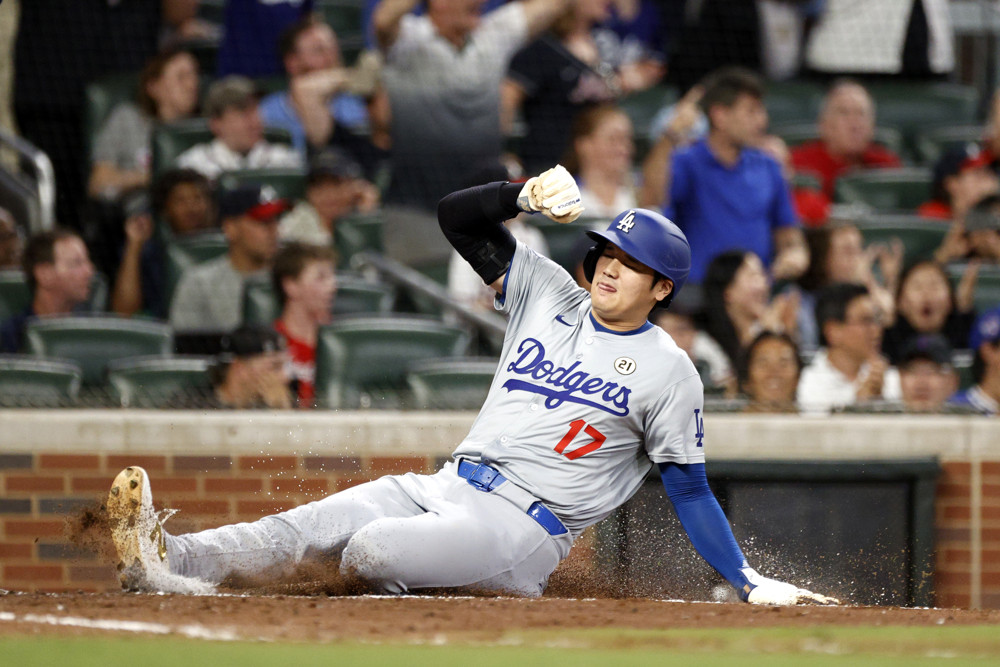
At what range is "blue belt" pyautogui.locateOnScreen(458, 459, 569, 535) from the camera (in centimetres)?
354

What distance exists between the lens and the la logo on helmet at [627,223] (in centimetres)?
351

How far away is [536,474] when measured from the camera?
3557mm

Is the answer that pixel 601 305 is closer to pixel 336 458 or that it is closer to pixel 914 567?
pixel 336 458

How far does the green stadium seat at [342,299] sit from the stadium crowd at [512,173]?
1cm

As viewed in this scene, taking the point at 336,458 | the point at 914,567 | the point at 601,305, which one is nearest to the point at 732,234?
the point at 914,567

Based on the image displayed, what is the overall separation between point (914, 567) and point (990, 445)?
559 millimetres

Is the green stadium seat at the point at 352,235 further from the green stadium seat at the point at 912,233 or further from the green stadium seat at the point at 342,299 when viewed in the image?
the green stadium seat at the point at 912,233

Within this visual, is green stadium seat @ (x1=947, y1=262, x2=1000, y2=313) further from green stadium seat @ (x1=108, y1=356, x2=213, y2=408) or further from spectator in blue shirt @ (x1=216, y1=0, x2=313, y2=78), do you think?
spectator in blue shirt @ (x1=216, y1=0, x2=313, y2=78)

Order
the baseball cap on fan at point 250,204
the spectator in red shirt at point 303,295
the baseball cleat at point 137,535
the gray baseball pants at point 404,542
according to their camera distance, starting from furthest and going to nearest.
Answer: the baseball cap on fan at point 250,204, the spectator in red shirt at point 303,295, the gray baseball pants at point 404,542, the baseball cleat at point 137,535

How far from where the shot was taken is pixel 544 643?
279 cm

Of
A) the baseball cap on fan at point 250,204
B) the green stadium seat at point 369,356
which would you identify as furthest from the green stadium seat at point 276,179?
the green stadium seat at point 369,356

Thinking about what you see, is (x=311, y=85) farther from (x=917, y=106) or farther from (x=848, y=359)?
(x=917, y=106)

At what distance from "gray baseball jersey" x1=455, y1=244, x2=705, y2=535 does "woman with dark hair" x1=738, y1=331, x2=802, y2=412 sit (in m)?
1.61

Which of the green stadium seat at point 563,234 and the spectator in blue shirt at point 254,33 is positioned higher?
the spectator in blue shirt at point 254,33
